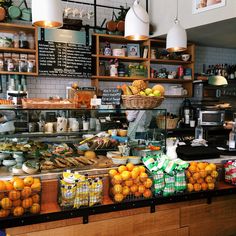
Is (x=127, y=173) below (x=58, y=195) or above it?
above

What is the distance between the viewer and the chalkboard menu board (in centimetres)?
467

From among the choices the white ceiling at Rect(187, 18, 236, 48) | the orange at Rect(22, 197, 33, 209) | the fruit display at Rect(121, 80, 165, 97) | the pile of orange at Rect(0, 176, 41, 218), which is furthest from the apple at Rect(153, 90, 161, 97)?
the white ceiling at Rect(187, 18, 236, 48)

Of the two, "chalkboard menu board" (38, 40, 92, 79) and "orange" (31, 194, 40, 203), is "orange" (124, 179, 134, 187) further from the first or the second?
"chalkboard menu board" (38, 40, 92, 79)

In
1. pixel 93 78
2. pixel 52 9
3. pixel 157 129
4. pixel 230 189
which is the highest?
pixel 52 9

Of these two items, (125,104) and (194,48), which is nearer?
(125,104)

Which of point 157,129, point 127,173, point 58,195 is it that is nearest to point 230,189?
point 157,129

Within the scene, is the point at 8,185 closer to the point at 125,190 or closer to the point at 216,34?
the point at 125,190

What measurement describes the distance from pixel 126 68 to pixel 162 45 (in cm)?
90

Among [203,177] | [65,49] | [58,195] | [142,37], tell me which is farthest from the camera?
[65,49]

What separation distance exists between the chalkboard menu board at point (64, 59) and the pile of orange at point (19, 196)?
3055 millimetres

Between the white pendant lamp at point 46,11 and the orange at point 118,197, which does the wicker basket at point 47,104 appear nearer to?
the white pendant lamp at point 46,11

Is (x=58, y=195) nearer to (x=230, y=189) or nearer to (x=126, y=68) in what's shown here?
(x=230, y=189)

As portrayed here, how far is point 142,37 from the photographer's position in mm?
2916

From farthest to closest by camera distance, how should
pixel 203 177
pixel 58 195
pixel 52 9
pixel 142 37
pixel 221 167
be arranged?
pixel 142 37 < pixel 221 167 < pixel 203 177 < pixel 52 9 < pixel 58 195
